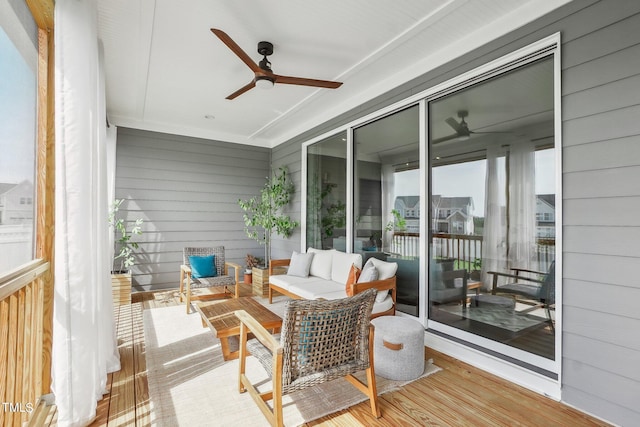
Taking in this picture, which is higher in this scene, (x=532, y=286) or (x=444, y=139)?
(x=444, y=139)

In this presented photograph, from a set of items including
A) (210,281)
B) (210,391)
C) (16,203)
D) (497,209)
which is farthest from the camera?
(210,281)

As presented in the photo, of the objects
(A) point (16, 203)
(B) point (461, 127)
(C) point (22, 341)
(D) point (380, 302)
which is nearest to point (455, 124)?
(B) point (461, 127)

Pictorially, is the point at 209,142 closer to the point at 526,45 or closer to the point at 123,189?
the point at 123,189

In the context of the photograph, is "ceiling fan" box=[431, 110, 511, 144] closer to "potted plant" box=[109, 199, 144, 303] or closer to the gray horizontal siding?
the gray horizontal siding

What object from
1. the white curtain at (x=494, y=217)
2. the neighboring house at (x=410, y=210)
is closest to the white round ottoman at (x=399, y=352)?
the white curtain at (x=494, y=217)

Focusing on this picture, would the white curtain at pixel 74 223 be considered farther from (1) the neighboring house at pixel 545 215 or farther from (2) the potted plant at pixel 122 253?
(1) the neighboring house at pixel 545 215

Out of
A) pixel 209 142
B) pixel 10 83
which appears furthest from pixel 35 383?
pixel 209 142

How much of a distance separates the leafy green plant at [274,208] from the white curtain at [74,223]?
3616 millimetres

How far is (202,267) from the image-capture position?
4773 millimetres

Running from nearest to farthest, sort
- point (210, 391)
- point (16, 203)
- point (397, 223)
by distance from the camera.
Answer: point (16, 203) < point (210, 391) < point (397, 223)

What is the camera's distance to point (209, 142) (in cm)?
614

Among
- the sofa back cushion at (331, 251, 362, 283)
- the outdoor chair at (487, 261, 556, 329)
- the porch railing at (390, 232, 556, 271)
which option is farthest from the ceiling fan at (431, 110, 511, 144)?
the sofa back cushion at (331, 251, 362, 283)

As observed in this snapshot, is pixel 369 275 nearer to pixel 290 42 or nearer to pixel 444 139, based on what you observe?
pixel 444 139

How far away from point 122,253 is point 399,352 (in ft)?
14.7
